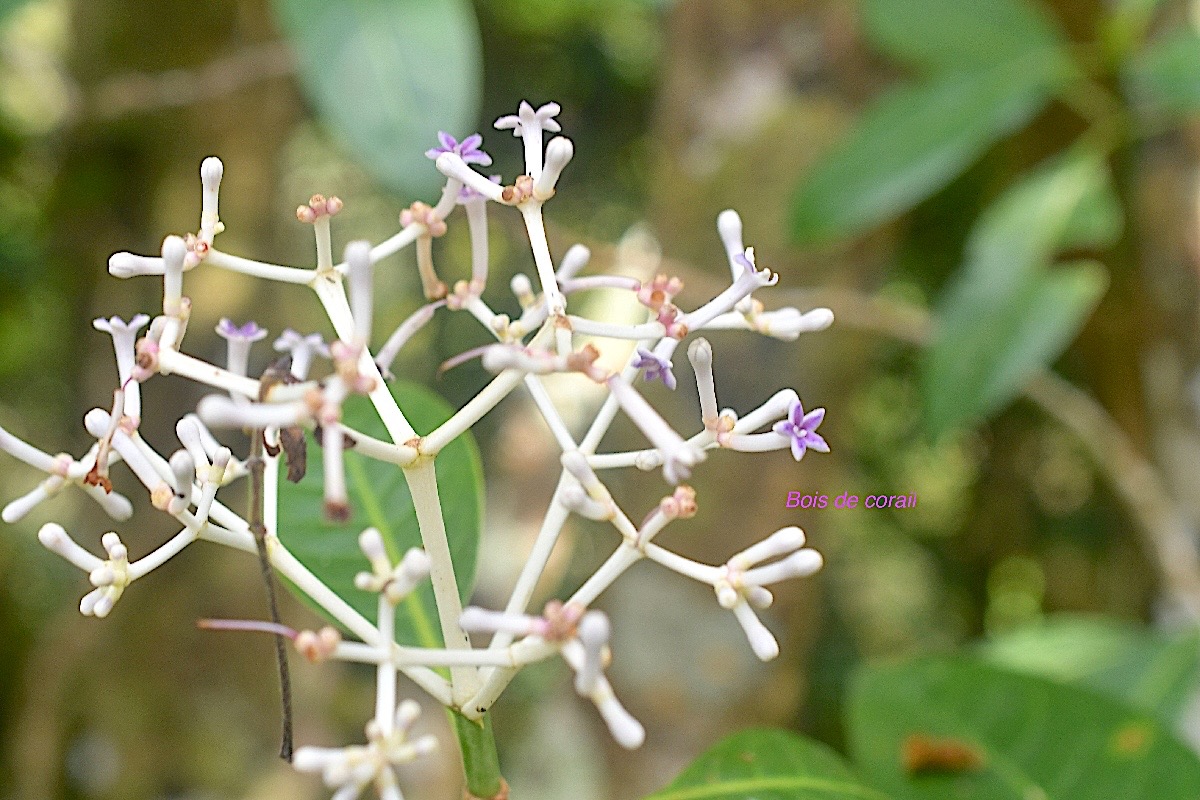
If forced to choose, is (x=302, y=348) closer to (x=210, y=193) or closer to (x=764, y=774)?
(x=210, y=193)

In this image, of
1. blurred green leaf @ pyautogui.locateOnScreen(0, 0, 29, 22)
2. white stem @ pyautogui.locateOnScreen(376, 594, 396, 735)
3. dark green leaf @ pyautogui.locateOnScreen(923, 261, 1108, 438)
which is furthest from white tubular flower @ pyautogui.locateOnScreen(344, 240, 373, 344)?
→ dark green leaf @ pyautogui.locateOnScreen(923, 261, 1108, 438)

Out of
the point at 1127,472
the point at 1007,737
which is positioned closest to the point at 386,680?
the point at 1007,737

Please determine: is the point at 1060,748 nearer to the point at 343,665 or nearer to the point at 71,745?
the point at 343,665

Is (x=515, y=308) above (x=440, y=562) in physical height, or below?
below

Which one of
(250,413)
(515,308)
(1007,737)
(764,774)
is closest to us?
(250,413)

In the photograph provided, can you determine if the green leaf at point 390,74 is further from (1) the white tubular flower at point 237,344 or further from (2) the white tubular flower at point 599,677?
(2) the white tubular flower at point 599,677

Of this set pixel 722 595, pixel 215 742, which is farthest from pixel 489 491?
pixel 722 595
